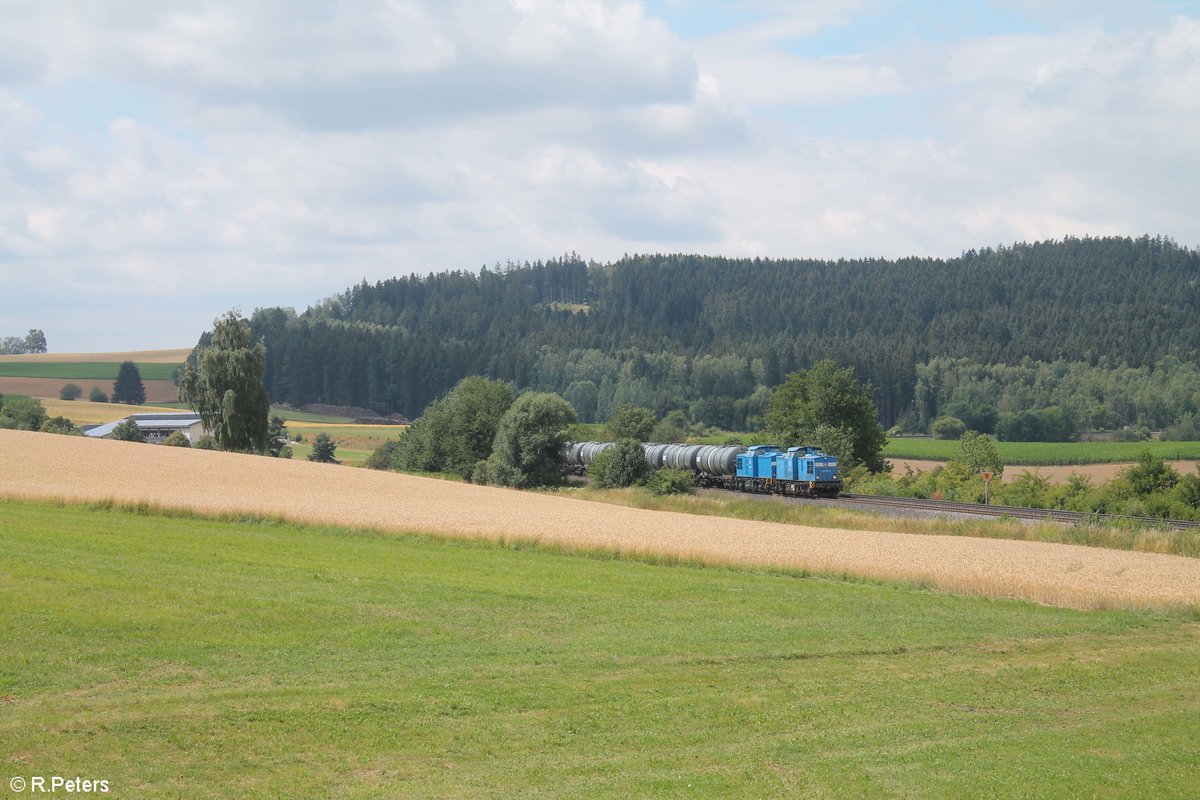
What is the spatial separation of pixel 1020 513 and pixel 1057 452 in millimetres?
75191

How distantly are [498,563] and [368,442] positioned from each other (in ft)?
364

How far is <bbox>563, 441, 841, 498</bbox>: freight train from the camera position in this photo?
60906mm

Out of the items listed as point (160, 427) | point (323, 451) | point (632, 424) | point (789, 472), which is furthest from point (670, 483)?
point (160, 427)

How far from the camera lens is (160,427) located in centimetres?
12294

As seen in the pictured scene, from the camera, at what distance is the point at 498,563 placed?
30.9 metres

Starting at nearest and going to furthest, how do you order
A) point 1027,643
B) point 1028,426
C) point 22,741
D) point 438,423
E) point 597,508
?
point 22,741
point 1027,643
point 597,508
point 438,423
point 1028,426

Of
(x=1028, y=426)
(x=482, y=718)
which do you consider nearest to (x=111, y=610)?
(x=482, y=718)

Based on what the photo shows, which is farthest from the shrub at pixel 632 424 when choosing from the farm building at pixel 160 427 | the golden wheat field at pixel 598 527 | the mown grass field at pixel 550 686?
the mown grass field at pixel 550 686

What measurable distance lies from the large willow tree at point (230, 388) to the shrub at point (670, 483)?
36010 mm

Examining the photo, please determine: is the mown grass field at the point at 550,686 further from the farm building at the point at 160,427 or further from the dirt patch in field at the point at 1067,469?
the farm building at the point at 160,427

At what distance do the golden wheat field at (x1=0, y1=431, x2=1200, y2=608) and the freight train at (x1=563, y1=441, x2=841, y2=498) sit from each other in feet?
38.2

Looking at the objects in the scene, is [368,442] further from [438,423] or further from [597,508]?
[597,508]

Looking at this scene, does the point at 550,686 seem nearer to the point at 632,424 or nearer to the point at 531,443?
the point at 531,443

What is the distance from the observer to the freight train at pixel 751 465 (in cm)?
6091
